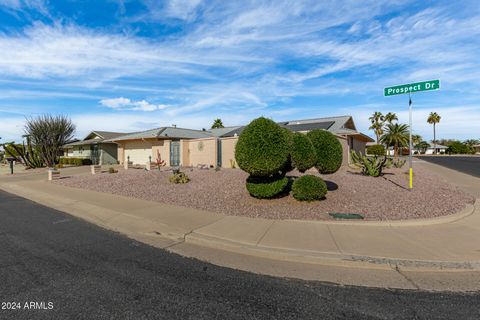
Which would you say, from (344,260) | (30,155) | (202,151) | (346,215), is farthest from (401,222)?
(30,155)

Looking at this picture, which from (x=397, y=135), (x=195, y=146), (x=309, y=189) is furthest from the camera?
(x=397, y=135)

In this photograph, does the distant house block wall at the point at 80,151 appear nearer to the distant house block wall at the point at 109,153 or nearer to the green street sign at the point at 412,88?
the distant house block wall at the point at 109,153

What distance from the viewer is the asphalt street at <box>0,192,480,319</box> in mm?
2824

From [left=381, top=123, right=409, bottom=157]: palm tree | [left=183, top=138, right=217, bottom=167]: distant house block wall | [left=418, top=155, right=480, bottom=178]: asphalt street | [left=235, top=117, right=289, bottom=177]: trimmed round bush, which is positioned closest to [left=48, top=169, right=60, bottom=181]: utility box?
[left=183, top=138, right=217, bottom=167]: distant house block wall

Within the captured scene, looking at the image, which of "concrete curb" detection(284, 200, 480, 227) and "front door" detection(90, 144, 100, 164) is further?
"front door" detection(90, 144, 100, 164)

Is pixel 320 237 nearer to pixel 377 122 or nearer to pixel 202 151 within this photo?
pixel 202 151

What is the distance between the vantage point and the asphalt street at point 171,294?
282cm

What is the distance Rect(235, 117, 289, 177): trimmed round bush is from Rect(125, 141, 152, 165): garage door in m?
20.2

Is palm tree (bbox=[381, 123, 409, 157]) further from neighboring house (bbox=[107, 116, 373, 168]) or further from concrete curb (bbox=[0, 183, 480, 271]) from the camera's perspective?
concrete curb (bbox=[0, 183, 480, 271])

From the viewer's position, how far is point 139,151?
26.6 meters

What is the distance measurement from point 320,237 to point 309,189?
100 inches

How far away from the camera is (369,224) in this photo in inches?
223

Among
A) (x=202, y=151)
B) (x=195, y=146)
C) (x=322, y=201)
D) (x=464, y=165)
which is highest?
(x=195, y=146)

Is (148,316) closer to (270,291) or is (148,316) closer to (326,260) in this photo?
(270,291)
